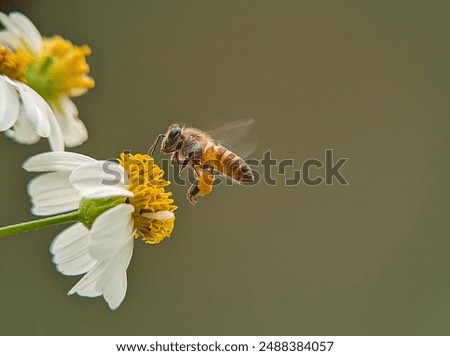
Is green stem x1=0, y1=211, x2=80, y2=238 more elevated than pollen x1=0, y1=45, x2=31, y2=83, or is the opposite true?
pollen x1=0, y1=45, x2=31, y2=83

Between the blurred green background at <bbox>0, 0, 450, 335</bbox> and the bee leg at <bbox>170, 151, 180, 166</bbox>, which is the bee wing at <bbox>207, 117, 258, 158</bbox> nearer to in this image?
the bee leg at <bbox>170, 151, 180, 166</bbox>

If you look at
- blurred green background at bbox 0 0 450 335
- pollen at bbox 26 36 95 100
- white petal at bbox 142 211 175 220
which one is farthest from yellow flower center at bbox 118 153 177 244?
blurred green background at bbox 0 0 450 335

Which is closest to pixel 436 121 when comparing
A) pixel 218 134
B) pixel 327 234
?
pixel 327 234

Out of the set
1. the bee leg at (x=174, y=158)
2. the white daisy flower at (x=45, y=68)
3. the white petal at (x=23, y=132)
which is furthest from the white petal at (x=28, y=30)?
the bee leg at (x=174, y=158)

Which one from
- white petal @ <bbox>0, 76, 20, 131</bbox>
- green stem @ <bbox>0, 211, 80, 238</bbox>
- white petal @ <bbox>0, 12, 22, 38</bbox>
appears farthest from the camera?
white petal @ <bbox>0, 12, 22, 38</bbox>

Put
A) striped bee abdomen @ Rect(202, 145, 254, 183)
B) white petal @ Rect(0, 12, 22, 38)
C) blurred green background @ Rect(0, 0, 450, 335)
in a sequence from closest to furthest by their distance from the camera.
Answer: white petal @ Rect(0, 12, 22, 38) < striped bee abdomen @ Rect(202, 145, 254, 183) < blurred green background @ Rect(0, 0, 450, 335)

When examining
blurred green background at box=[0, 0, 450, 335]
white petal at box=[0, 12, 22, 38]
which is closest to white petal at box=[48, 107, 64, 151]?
white petal at box=[0, 12, 22, 38]

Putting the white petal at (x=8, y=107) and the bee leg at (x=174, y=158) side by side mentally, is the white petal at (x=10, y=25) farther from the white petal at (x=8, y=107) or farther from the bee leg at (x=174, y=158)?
the bee leg at (x=174, y=158)

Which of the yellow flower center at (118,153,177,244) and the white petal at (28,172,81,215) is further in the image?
the yellow flower center at (118,153,177,244)
